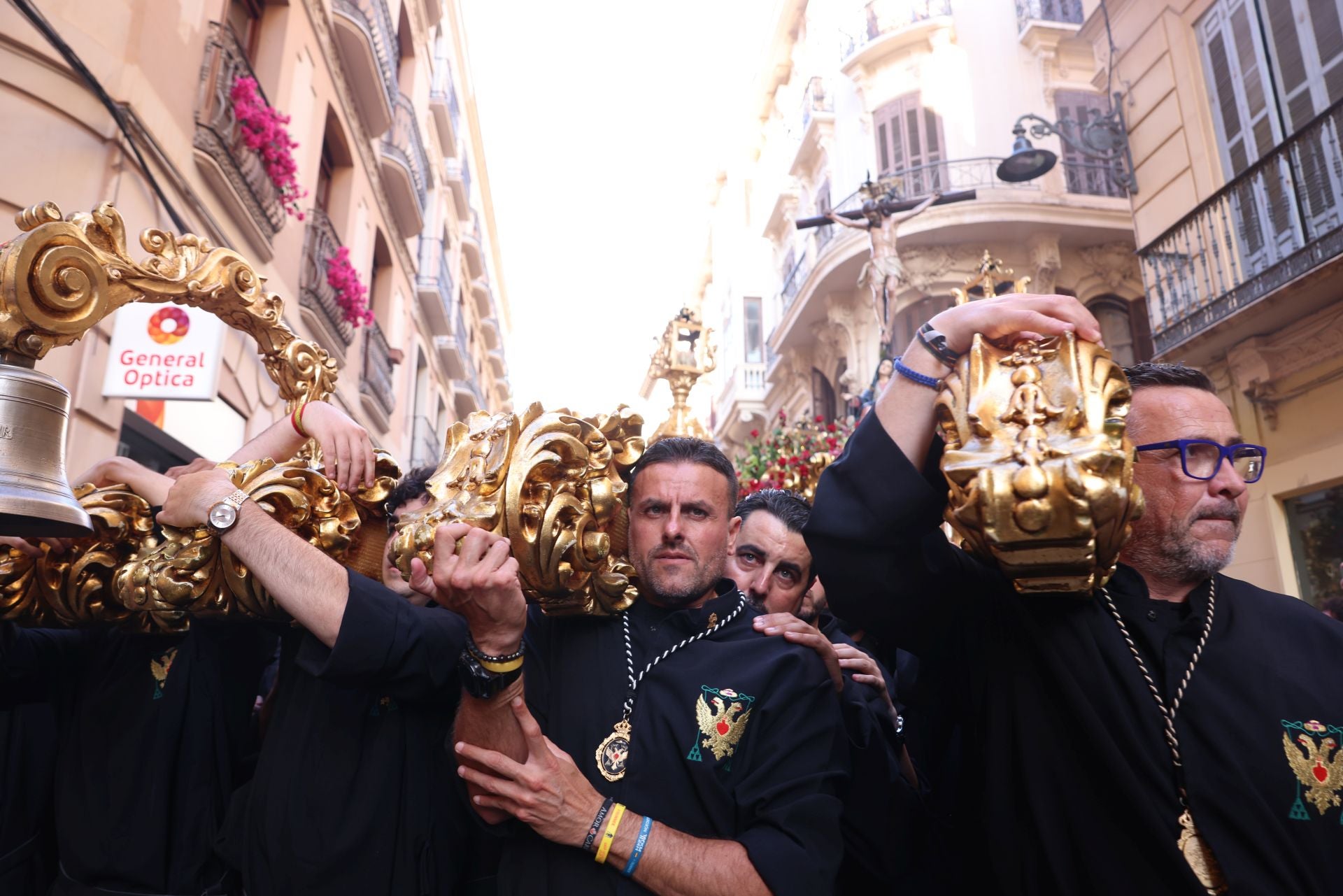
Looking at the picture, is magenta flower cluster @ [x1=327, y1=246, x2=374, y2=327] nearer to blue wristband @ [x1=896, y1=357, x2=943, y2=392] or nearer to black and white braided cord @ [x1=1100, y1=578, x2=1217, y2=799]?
blue wristband @ [x1=896, y1=357, x2=943, y2=392]

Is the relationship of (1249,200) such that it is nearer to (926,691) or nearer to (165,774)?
(926,691)

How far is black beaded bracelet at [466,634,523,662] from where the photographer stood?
155cm

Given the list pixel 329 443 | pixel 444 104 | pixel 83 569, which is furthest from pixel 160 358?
pixel 444 104

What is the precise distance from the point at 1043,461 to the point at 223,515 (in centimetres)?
141

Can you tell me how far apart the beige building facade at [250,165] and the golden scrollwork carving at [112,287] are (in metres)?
3.55

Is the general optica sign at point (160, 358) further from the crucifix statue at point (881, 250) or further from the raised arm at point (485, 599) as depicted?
the crucifix statue at point (881, 250)

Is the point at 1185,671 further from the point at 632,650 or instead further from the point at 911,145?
the point at 911,145

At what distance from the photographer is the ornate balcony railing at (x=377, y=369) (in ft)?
40.1

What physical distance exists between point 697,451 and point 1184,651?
1.08 m

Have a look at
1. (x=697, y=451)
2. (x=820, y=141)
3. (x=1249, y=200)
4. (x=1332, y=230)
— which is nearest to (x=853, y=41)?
(x=820, y=141)

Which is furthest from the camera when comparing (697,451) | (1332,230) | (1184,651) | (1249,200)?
(1249,200)

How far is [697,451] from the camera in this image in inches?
85.3

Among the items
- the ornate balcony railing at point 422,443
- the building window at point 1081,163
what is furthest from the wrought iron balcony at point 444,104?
the building window at point 1081,163

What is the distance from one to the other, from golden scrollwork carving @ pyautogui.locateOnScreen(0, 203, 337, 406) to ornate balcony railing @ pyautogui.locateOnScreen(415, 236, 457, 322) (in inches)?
605
